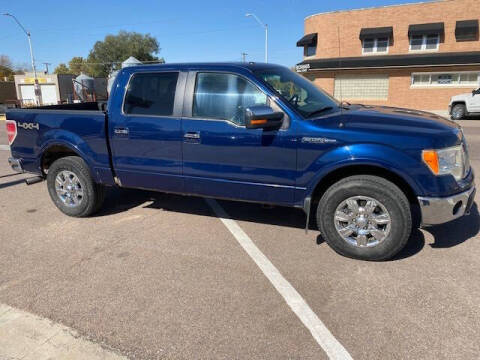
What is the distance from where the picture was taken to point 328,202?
145 inches

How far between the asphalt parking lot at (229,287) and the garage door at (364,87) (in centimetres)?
2418

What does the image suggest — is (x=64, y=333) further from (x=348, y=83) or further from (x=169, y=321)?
(x=348, y=83)

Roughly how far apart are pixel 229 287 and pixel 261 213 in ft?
6.33

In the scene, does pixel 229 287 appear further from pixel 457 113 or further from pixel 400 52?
pixel 400 52

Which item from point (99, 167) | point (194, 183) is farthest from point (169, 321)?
point (99, 167)

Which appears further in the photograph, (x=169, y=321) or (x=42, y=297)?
(x=42, y=297)

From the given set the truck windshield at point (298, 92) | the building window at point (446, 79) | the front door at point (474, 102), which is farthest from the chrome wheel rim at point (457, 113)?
the truck windshield at point (298, 92)

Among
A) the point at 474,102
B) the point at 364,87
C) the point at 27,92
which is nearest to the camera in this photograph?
the point at 474,102

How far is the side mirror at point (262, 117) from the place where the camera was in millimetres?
3512

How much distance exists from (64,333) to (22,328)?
35 cm

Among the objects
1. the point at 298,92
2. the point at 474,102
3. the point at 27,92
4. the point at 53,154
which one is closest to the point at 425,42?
the point at 474,102

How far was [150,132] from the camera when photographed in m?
4.31

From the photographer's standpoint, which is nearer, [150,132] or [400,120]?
[400,120]

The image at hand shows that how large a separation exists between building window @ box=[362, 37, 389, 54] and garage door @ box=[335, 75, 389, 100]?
1832 millimetres
